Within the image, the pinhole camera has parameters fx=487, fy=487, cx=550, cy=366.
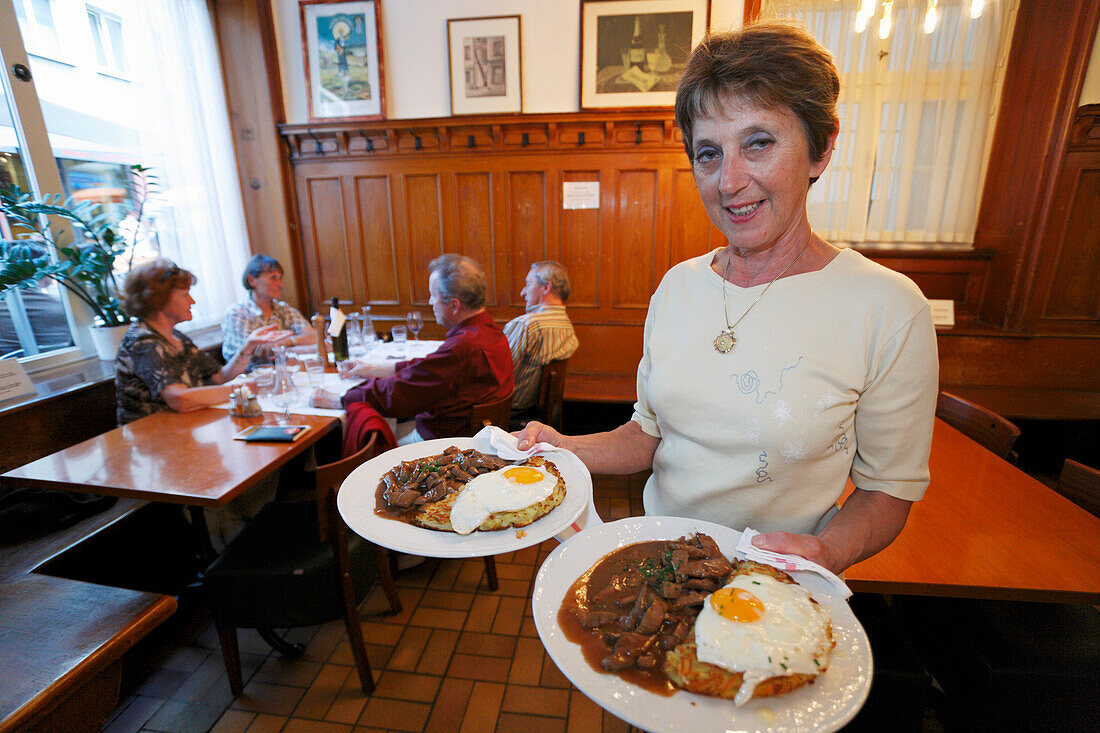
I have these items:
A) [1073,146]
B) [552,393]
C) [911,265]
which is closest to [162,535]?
[552,393]

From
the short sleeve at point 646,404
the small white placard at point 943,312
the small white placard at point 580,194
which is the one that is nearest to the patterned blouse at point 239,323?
the small white placard at point 580,194

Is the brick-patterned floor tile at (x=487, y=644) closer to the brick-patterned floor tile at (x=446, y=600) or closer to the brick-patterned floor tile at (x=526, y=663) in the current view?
the brick-patterned floor tile at (x=526, y=663)

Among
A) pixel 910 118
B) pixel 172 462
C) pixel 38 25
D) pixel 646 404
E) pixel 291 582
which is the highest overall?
pixel 38 25

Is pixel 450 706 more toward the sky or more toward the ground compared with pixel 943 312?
more toward the ground

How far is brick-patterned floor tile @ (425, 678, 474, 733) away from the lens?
1924mm

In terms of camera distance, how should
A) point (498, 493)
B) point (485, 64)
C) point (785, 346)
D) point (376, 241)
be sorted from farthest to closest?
point (376, 241), point (485, 64), point (498, 493), point (785, 346)

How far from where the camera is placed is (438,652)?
2.27m

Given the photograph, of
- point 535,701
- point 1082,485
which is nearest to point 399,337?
point 535,701

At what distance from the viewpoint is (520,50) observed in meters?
4.15

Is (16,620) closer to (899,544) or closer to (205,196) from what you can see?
(899,544)

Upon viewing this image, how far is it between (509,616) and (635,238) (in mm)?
3287

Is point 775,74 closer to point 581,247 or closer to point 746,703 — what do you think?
point 746,703

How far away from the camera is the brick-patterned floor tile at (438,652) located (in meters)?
2.19

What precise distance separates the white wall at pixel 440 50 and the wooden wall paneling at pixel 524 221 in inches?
22.4
